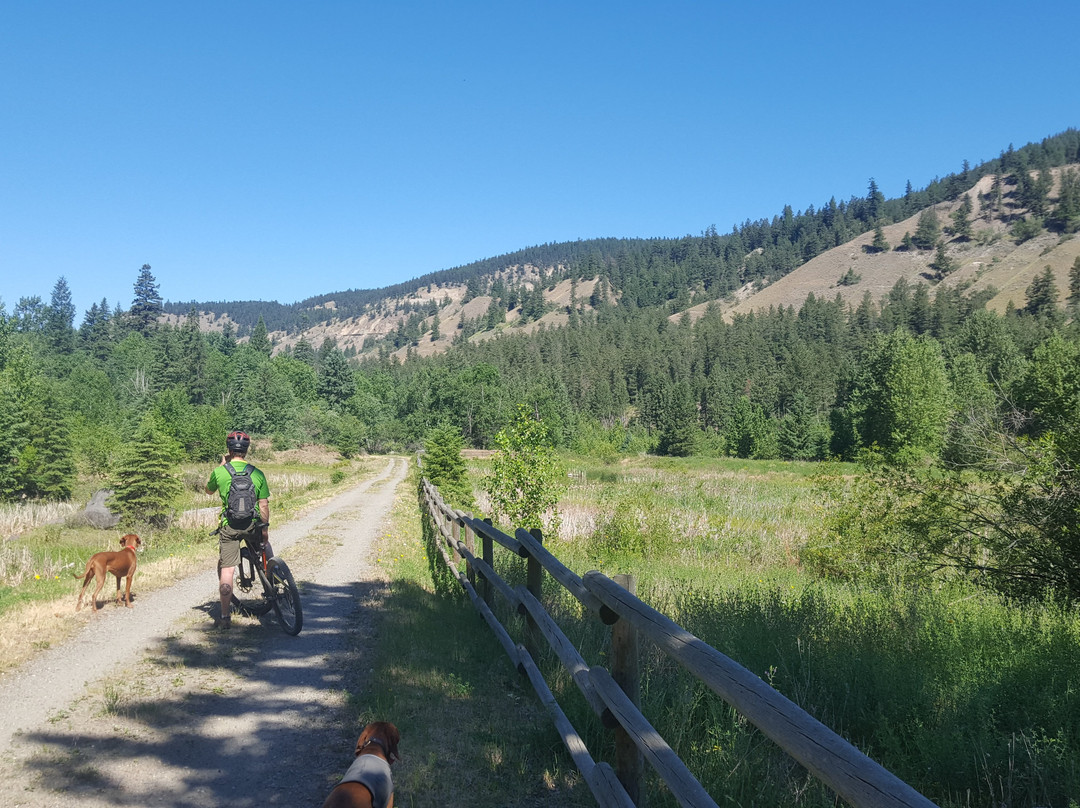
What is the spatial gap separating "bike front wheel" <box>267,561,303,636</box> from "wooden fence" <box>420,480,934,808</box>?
251 centimetres

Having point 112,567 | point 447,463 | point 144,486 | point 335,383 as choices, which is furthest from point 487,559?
point 335,383

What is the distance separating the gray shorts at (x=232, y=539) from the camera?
7.33 metres

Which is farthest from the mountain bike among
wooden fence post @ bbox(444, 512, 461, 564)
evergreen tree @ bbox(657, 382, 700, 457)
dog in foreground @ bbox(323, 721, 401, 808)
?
evergreen tree @ bbox(657, 382, 700, 457)

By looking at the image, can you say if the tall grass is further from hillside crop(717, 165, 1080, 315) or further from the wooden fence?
hillside crop(717, 165, 1080, 315)

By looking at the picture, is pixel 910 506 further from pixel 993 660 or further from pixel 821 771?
pixel 821 771

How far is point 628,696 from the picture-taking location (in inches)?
140

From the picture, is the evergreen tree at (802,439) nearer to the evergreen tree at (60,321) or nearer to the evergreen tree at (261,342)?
the evergreen tree at (261,342)

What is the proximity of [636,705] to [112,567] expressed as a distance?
7.25 m

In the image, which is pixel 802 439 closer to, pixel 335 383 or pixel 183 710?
pixel 335 383

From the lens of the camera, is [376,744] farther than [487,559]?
No

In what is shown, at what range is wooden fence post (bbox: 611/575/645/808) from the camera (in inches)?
132

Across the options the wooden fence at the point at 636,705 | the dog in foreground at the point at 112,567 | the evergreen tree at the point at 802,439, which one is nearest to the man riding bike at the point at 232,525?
the dog in foreground at the point at 112,567

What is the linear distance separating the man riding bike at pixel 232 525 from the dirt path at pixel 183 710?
0.52 m

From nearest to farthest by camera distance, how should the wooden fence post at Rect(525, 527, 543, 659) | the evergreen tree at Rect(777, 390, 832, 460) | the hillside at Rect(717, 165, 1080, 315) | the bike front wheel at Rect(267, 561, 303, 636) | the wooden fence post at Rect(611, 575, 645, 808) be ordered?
1. the wooden fence post at Rect(611, 575, 645, 808)
2. the wooden fence post at Rect(525, 527, 543, 659)
3. the bike front wheel at Rect(267, 561, 303, 636)
4. the evergreen tree at Rect(777, 390, 832, 460)
5. the hillside at Rect(717, 165, 1080, 315)
